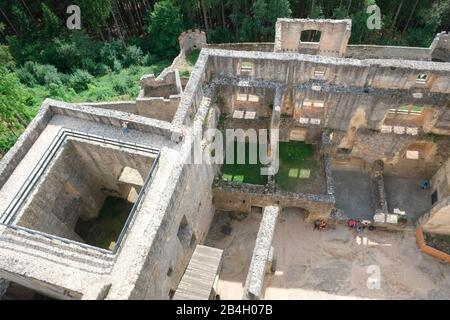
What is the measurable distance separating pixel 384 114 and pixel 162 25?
62.6 feet

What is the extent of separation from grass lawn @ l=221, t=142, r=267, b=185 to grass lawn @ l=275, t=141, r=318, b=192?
1018mm

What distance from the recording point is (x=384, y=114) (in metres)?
18.2

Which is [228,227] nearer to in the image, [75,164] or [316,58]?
[75,164]

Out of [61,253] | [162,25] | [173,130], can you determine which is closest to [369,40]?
[162,25]

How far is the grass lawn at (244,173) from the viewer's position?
19188 mm

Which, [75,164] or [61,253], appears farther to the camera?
[75,164]

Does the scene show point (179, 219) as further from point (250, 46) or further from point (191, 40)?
point (191, 40)

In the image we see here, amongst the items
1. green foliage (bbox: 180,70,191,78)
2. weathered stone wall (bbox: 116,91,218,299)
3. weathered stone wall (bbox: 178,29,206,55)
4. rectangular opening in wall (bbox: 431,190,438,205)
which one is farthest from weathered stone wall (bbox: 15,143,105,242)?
rectangular opening in wall (bbox: 431,190,438,205)

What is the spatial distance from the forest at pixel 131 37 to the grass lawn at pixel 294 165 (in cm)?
1275

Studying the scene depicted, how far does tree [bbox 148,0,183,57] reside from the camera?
28.5m

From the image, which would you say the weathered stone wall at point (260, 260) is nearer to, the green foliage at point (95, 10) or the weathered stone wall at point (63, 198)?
the weathered stone wall at point (63, 198)

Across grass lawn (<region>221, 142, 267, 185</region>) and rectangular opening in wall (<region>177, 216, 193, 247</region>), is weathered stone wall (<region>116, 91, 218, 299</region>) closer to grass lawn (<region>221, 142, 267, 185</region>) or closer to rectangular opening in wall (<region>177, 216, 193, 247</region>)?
rectangular opening in wall (<region>177, 216, 193, 247</region>)

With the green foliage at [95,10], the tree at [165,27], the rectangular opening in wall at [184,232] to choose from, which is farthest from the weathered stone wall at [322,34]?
the green foliage at [95,10]

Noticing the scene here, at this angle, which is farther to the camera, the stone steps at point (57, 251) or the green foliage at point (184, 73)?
the green foliage at point (184, 73)
